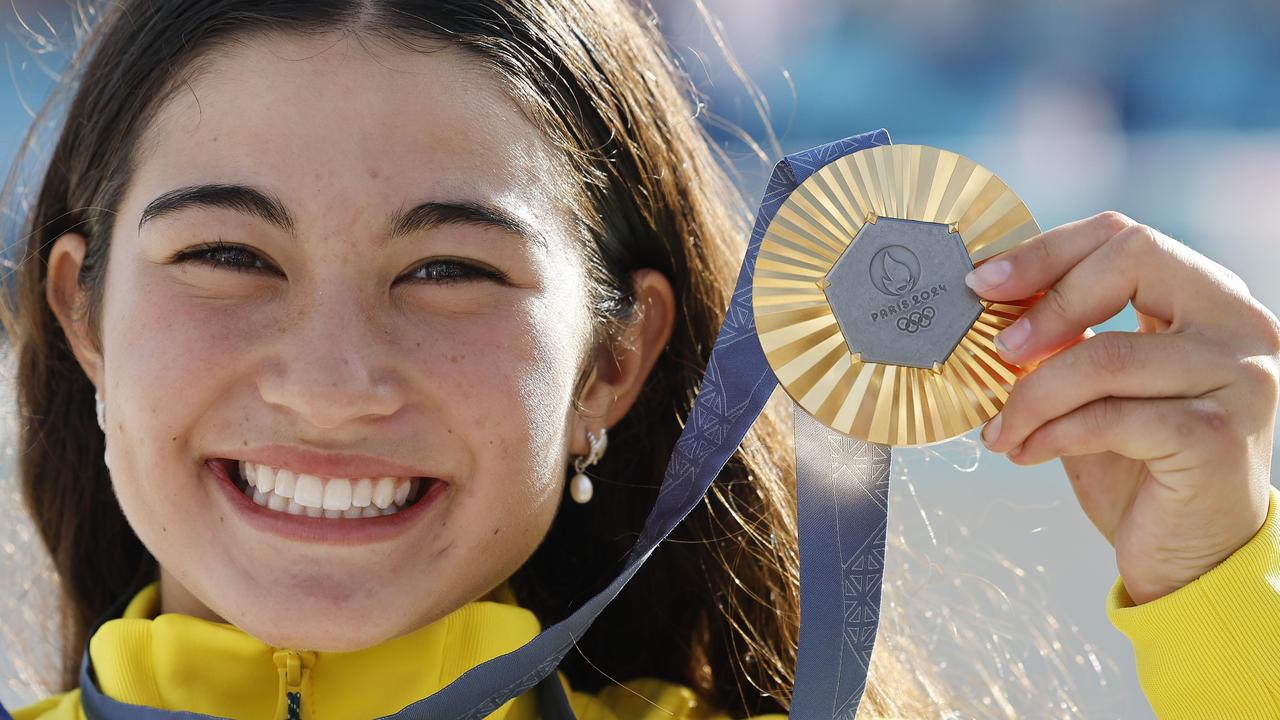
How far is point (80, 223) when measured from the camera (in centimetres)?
200

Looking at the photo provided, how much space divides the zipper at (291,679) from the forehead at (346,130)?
593 millimetres

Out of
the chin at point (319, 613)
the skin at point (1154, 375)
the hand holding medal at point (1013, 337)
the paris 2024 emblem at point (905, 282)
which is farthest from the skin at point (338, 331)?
the skin at point (1154, 375)

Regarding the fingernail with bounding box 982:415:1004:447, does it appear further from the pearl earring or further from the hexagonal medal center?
the pearl earring

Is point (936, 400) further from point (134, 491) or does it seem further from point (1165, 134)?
point (1165, 134)

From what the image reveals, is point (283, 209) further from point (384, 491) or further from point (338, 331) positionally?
point (384, 491)

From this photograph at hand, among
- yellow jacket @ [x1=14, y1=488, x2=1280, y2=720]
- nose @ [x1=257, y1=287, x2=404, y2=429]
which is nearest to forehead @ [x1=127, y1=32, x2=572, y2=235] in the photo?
nose @ [x1=257, y1=287, x2=404, y2=429]

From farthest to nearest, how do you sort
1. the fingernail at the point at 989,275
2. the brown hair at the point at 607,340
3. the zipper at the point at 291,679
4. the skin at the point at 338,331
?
the brown hair at the point at 607,340, the zipper at the point at 291,679, the skin at the point at 338,331, the fingernail at the point at 989,275

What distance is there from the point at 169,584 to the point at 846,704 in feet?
3.26

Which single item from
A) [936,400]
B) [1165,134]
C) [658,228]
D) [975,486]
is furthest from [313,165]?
[1165,134]

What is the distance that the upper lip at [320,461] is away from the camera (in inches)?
64.4

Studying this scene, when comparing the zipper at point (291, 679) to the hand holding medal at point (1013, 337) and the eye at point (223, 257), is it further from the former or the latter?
the hand holding medal at point (1013, 337)

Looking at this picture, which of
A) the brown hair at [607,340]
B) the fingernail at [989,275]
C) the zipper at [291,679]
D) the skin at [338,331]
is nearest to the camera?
the fingernail at [989,275]

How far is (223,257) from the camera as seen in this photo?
5.49 feet

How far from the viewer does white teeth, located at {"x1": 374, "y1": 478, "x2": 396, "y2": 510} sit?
1.71 metres
